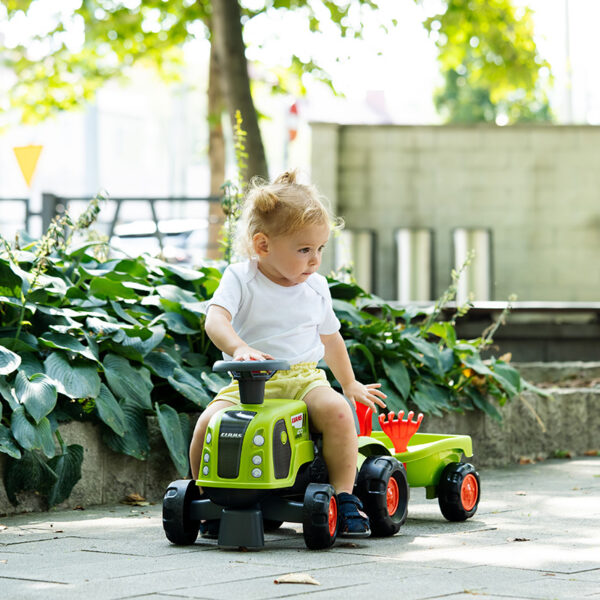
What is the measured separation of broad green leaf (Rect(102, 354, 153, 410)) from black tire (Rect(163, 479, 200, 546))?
119cm

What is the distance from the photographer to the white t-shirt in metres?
3.83

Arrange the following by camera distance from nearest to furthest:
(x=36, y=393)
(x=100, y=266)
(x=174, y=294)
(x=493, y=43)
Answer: (x=36, y=393) < (x=174, y=294) < (x=100, y=266) < (x=493, y=43)

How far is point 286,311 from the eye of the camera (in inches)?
152

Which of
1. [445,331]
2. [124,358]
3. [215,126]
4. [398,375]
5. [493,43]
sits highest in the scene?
[493,43]

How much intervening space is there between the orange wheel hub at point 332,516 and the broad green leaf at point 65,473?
4.53ft

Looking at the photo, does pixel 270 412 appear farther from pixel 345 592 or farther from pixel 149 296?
pixel 149 296

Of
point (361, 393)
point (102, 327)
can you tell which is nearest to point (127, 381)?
point (102, 327)

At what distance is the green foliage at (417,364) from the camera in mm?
5805

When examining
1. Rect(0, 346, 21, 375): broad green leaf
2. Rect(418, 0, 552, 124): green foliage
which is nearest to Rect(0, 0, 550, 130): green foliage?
Rect(418, 0, 552, 124): green foliage

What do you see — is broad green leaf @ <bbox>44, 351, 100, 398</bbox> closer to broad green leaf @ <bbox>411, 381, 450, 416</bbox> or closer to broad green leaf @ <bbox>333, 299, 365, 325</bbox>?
broad green leaf @ <bbox>333, 299, 365, 325</bbox>

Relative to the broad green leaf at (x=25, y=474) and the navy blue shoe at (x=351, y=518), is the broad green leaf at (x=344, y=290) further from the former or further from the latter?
the navy blue shoe at (x=351, y=518)

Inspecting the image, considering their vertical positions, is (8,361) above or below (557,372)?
above

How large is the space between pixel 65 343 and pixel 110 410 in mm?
361

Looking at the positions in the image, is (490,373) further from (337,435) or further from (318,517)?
(318,517)
